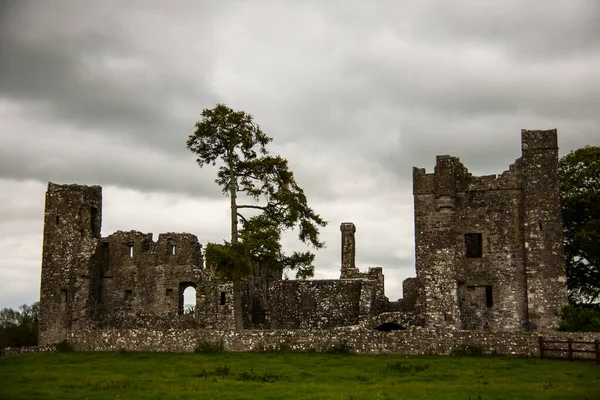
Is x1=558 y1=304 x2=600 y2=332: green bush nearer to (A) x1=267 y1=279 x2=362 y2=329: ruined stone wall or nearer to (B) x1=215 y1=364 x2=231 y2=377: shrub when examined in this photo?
(A) x1=267 y1=279 x2=362 y2=329: ruined stone wall

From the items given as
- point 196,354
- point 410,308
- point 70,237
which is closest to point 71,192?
point 70,237

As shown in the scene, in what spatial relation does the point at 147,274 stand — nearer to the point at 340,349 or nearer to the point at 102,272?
the point at 102,272

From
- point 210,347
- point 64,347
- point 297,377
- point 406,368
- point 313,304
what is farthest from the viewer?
point 313,304

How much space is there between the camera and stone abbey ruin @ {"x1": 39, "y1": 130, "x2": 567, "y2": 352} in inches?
1570

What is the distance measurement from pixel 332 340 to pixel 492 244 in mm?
12392

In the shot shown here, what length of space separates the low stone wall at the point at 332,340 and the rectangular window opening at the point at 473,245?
1021 cm

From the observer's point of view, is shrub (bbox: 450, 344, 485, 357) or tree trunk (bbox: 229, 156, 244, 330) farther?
tree trunk (bbox: 229, 156, 244, 330)

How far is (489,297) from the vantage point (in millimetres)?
41375

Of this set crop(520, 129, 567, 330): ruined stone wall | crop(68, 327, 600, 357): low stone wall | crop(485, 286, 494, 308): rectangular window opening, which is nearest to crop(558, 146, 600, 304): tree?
crop(520, 129, 567, 330): ruined stone wall

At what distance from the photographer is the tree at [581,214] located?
149ft

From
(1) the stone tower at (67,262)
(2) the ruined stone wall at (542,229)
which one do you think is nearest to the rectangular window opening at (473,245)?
(2) the ruined stone wall at (542,229)

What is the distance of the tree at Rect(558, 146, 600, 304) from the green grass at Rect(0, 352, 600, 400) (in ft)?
56.6

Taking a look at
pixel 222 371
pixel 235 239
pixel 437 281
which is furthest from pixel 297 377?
pixel 437 281

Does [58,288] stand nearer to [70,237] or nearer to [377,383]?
[70,237]
